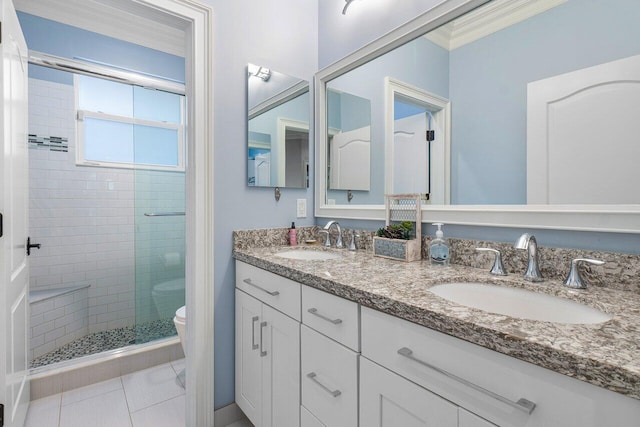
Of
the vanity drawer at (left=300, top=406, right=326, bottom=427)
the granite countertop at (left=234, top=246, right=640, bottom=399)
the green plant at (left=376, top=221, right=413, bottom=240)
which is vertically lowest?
the vanity drawer at (left=300, top=406, right=326, bottom=427)

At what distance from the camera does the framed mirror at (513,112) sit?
0.90 meters

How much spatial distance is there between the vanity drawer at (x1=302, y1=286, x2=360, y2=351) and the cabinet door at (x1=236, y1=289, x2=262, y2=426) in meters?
0.38

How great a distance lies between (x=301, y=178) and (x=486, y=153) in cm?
102

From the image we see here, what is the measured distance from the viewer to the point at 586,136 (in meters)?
0.95

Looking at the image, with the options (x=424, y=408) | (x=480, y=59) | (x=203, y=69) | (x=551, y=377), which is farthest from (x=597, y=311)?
(x=203, y=69)

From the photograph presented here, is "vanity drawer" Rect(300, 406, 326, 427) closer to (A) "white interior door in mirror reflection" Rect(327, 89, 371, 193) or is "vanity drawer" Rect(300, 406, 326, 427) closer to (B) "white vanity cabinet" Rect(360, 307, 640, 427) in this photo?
(B) "white vanity cabinet" Rect(360, 307, 640, 427)

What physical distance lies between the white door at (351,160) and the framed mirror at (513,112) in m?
0.11

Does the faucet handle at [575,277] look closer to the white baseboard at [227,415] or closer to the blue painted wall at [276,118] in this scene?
the blue painted wall at [276,118]

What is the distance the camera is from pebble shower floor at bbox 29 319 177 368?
2242 mm

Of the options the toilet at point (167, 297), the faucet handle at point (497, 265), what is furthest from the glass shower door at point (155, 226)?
the faucet handle at point (497, 265)

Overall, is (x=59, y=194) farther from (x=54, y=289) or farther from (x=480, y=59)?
(x=480, y=59)

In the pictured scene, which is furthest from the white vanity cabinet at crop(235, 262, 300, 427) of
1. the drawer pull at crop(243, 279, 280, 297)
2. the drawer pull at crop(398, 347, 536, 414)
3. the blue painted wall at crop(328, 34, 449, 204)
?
the blue painted wall at crop(328, 34, 449, 204)

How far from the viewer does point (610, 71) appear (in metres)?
0.91

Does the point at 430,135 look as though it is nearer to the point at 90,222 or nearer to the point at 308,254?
the point at 308,254
